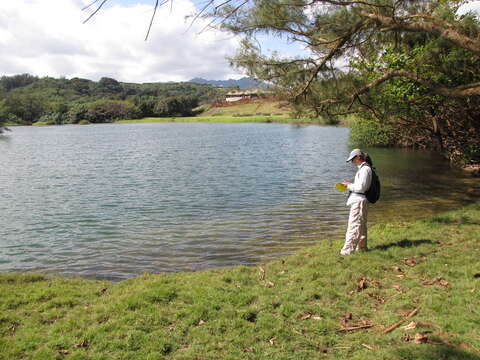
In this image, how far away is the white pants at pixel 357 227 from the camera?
8.88 m

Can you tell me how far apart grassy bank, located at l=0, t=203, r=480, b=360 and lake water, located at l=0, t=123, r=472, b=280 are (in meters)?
1.86

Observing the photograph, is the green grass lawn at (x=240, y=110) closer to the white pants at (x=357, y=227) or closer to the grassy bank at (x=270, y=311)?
the white pants at (x=357, y=227)

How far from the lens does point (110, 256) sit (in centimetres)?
1117

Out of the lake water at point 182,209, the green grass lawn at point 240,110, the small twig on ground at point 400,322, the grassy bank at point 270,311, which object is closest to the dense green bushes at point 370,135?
the lake water at point 182,209

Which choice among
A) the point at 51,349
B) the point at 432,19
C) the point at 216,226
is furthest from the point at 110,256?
the point at 432,19

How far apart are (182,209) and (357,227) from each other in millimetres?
9662

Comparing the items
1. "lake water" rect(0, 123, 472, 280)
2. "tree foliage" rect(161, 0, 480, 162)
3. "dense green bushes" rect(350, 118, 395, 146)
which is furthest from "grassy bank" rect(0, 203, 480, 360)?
"dense green bushes" rect(350, 118, 395, 146)

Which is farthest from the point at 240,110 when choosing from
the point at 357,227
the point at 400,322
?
the point at 400,322

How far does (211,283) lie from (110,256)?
177 inches

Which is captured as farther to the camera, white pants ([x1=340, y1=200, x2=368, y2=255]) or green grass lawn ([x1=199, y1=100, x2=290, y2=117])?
green grass lawn ([x1=199, y1=100, x2=290, y2=117])

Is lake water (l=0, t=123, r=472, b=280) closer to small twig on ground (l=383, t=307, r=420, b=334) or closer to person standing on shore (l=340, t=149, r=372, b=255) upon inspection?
person standing on shore (l=340, t=149, r=372, b=255)

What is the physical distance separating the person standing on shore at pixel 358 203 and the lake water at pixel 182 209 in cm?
232

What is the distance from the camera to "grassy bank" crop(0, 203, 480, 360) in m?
5.32

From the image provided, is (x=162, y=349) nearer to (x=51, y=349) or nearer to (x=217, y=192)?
(x=51, y=349)
